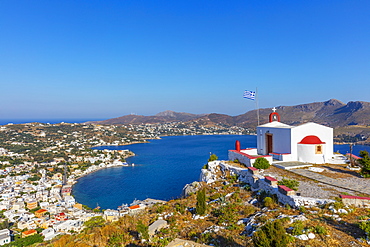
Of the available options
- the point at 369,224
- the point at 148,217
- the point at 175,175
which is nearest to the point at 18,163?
the point at 175,175

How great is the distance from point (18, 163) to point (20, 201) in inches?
952

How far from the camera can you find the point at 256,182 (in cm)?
1058

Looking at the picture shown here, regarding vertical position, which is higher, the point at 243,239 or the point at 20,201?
the point at 243,239

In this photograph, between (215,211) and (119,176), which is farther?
(119,176)

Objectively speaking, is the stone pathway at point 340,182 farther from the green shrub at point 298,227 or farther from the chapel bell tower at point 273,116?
the chapel bell tower at point 273,116

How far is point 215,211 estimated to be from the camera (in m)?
8.54

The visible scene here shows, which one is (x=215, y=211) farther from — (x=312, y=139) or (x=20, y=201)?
(x=20, y=201)

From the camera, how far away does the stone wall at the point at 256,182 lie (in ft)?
24.4

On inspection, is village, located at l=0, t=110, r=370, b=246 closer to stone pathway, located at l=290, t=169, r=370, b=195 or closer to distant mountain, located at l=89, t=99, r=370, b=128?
stone pathway, located at l=290, t=169, r=370, b=195

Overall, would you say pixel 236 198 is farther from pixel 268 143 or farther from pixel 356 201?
pixel 268 143

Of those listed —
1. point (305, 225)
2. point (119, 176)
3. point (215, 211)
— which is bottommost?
point (119, 176)

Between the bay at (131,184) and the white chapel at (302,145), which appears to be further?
the bay at (131,184)

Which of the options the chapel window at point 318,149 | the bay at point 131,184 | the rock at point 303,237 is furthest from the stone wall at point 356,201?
the bay at point 131,184

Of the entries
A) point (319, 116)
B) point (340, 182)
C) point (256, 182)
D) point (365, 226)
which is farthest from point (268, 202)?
point (319, 116)
